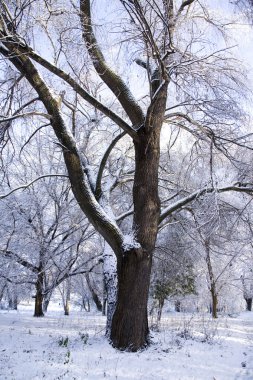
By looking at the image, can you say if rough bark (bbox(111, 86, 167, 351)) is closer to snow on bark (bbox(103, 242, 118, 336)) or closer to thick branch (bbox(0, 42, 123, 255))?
thick branch (bbox(0, 42, 123, 255))

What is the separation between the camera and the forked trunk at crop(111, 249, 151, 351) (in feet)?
19.1

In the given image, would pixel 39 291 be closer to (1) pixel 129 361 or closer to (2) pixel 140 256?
(2) pixel 140 256

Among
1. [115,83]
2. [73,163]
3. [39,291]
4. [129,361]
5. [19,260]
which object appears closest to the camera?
[129,361]

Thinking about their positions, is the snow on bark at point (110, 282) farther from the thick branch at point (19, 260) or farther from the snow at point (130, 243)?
the thick branch at point (19, 260)

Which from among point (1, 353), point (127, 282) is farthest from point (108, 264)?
point (1, 353)

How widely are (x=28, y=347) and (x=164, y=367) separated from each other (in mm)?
3033

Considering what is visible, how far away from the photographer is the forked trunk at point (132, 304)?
5832mm

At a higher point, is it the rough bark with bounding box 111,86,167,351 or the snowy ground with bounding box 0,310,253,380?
the rough bark with bounding box 111,86,167,351

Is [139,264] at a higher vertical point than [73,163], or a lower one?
lower

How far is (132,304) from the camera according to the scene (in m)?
5.91

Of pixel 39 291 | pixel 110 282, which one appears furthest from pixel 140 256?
pixel 39 291


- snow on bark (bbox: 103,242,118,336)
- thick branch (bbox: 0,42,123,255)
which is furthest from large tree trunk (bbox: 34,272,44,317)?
thick branch (bbox: 0,42,123,255)

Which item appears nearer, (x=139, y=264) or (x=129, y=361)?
(x=129, y=361)

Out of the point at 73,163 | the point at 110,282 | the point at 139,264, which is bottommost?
the point at 110,282
